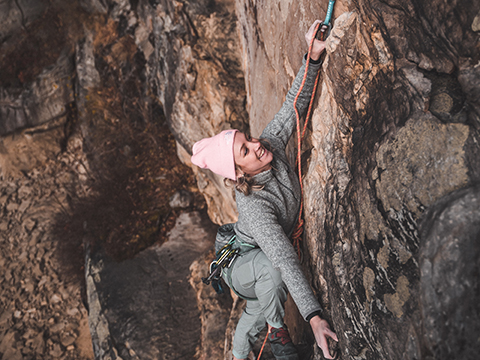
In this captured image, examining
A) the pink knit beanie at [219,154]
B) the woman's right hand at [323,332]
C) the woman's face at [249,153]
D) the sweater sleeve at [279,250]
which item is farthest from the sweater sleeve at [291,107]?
the woman's right hand at [323,332]

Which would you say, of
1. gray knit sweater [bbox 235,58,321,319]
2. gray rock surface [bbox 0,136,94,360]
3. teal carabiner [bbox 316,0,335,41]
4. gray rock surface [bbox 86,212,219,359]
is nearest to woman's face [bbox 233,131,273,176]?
gray knit sweater [bbox 235,58,321,319]

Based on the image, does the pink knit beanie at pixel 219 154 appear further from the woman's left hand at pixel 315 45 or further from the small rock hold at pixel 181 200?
the small rock hold at pixel 181 200

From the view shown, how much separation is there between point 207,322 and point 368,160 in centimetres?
438

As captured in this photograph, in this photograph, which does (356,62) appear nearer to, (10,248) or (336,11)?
(336,11)

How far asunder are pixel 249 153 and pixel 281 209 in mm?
552

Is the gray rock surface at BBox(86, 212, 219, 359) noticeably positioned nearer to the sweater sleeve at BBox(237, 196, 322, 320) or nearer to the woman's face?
the sweater sleeve at BBox(237, 196, 322, 320)

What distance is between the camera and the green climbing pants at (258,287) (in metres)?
2.59

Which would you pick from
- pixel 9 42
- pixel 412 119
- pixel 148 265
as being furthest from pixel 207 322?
pixel 9 42

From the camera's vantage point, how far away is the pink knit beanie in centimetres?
243

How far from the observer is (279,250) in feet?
7.49

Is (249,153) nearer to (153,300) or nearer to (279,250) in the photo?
(279,250)

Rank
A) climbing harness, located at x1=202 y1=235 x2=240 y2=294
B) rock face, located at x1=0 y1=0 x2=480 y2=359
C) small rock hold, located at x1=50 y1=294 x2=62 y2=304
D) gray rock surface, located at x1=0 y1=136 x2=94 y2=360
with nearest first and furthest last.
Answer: rock face, located at x1=0 y1=0 x2=480 y2=359
climbing harness, located at x1=202 y1=235 x2=240 y2=294
gray rock surface, located at x1=0 y1=136 x2=94 y2=360
small rock hold, located at x1=50 y1=294 x2=62 y2=304

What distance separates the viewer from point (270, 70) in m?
3.65

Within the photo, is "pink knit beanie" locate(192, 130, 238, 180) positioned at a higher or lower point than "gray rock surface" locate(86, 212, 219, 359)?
higher
